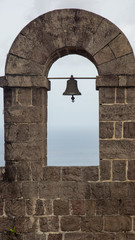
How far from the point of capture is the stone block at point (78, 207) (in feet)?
17.4

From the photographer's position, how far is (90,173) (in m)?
5.33

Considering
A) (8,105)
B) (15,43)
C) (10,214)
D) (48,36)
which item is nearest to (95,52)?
(48,36)

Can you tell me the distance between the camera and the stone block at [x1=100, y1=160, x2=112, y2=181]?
5305 mm

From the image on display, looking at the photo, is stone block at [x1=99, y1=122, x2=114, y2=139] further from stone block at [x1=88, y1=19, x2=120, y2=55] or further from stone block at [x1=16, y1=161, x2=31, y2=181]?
stone block at [x1=16, y1=161, x2=31, y2=181]

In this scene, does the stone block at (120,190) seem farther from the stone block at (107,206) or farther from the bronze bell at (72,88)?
the bronze bell at (72,88)

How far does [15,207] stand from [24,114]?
1.62m

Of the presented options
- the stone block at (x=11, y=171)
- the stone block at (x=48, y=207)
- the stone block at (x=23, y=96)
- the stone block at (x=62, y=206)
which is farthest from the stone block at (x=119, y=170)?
the stone block at (x=23, y=96)

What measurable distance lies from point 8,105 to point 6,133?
0.49m

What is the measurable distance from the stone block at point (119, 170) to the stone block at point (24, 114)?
1.51 m

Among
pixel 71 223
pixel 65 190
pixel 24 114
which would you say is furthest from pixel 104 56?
pixel 71 223

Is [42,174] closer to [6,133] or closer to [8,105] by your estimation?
[6,133]

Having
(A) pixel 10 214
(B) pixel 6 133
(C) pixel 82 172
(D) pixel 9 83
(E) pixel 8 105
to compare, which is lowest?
(A) pixel 10 214

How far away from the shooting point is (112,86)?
5.27m

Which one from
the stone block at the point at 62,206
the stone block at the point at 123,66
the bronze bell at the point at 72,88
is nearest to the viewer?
the stone block at the point at 123,66
